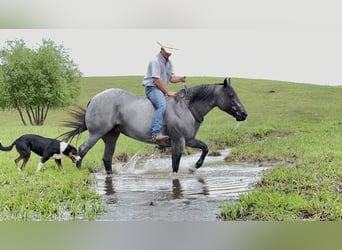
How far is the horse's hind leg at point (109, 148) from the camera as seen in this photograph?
4.68 meters

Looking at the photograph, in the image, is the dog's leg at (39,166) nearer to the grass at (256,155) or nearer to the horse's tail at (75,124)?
the grass at (256,155)

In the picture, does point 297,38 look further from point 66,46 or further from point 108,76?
point 66,46

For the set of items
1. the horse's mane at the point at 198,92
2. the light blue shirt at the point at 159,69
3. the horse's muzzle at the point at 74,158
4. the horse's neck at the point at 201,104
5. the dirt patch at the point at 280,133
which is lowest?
the horse's muzzle at the point at 74,158

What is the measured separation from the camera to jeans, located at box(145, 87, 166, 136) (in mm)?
4609

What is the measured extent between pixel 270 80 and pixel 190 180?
1070 millimetres

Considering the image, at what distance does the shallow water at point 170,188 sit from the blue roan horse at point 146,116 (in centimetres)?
9

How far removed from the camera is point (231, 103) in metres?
4.68

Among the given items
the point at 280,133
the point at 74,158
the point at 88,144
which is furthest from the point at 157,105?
the point at 280,133

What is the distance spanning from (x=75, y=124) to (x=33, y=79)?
50 cm

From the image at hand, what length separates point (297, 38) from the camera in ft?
15.0

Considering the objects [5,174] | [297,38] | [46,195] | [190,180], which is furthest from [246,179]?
[5,174]

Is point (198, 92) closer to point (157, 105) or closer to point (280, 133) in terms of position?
point (157, 105)

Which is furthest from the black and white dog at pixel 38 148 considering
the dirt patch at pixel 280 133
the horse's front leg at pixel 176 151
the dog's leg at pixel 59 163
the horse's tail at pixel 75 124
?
the dirt patch at pixel 280 133

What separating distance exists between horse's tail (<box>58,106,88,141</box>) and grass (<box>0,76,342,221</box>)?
53 mm
